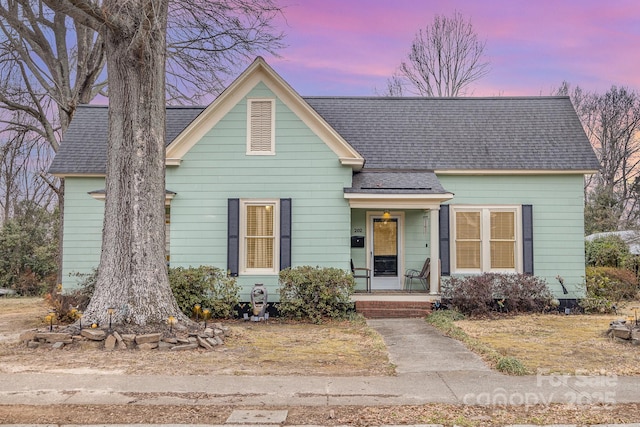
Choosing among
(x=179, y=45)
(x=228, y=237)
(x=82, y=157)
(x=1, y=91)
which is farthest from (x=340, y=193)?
(x=1, y=91)

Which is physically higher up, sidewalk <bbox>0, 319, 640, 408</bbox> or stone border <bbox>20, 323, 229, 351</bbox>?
stone border <bbox>20, 323, 229, 351</bbox>

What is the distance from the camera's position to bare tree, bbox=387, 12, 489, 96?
28000 mm

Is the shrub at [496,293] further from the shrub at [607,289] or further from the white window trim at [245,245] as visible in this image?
the white window trim at [245,245]

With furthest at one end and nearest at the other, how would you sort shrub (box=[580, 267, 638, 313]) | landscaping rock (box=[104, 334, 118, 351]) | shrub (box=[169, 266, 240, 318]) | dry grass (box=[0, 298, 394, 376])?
shrub (box=[580, 267, 638, 313]) < shrub (box=[169, 266, 240, 318]) < landscaping rock (box=[104, 334, 118, 351]) < dry grass (box=[0, 298, 394, 376])

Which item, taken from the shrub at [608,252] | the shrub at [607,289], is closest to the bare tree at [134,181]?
the shrub at [607,289]

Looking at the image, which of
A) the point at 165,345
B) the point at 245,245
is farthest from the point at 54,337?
the point at 245,245

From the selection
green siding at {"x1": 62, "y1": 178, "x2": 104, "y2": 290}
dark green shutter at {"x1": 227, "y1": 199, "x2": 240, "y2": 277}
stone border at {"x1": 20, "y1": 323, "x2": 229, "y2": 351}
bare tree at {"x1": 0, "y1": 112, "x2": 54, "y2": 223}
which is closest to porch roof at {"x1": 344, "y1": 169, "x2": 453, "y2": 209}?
dark green shutter at {"x1": 227, "y1": 199, "x2": 240, "y2": 277}

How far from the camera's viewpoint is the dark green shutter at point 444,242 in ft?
42.9

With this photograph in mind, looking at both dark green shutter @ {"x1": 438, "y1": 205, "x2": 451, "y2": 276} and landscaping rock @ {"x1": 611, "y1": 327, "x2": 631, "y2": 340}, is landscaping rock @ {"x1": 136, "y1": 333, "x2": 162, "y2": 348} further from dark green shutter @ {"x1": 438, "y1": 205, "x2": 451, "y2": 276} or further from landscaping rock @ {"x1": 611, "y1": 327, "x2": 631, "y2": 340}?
landscaping rock @ {"x1": 611, "y1": 327, "x2": 631, "y2": 340}

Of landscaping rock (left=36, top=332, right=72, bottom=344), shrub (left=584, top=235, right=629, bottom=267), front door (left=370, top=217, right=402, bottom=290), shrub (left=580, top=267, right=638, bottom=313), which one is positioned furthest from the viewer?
shrub (left=584, top=235, right=629, bottom=267)

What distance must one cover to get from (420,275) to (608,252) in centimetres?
899

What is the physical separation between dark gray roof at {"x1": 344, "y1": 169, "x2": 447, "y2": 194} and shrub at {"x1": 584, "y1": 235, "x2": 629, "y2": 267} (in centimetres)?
896

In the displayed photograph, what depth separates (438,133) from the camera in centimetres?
1433

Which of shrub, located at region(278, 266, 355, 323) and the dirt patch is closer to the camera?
the dirt patch
